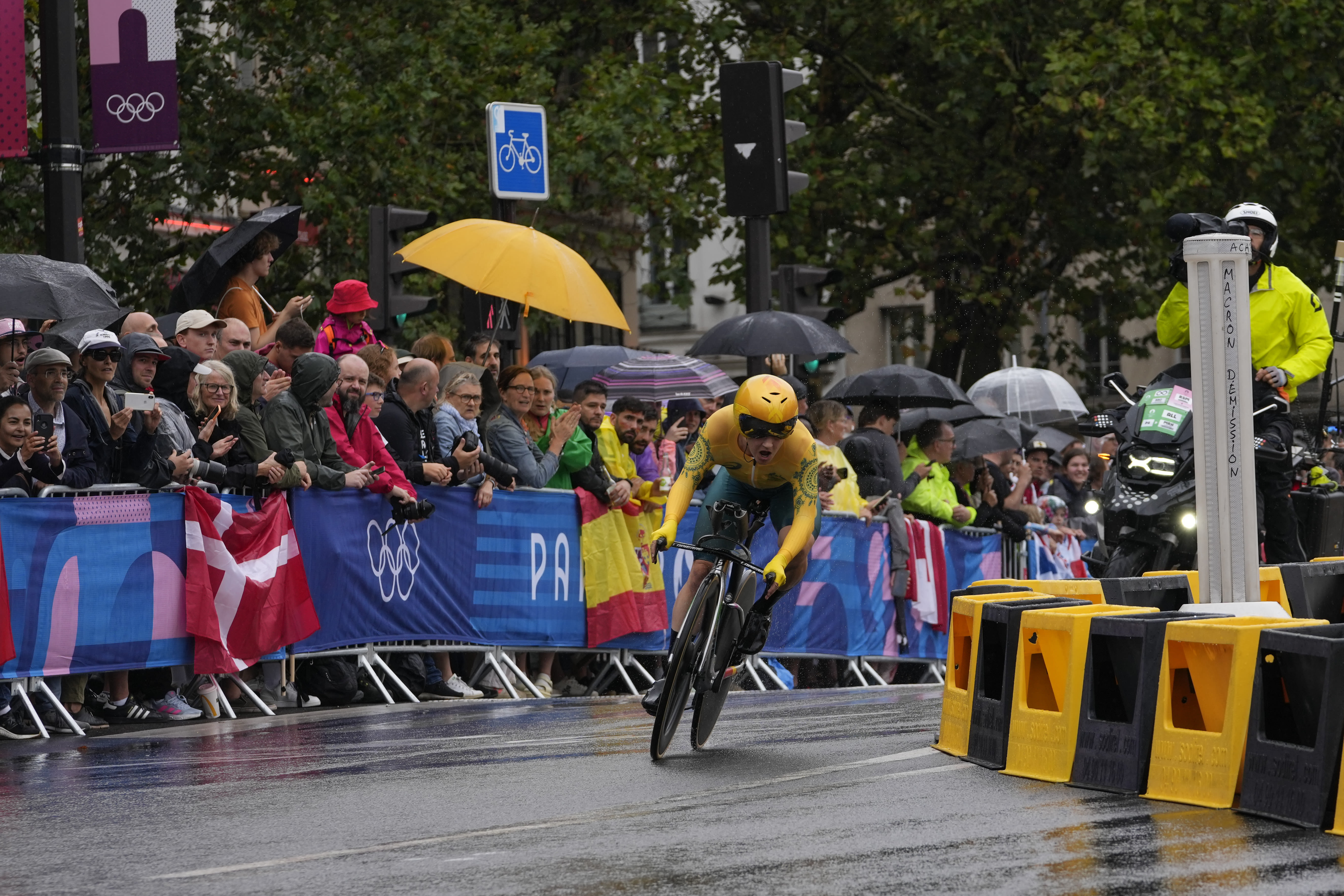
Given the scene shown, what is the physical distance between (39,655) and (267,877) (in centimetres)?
590

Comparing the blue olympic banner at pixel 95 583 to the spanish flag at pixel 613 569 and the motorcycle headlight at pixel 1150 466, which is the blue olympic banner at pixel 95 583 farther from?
the motorcycle headlight at pixel 1150 466

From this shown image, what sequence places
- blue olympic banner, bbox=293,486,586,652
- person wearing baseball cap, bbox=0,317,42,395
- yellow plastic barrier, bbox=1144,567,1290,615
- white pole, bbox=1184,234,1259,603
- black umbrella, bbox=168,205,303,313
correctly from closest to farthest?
white pole, bbox=1184,234,1259,603 < yellow plastic barrier, bbox=1144,567,1290,615 < person wearing baseball cap, bbox=0,317,42,395 < blue olympic banner, bbox=293,486,586,652 < black umbrella, bbox=168,205,303,313

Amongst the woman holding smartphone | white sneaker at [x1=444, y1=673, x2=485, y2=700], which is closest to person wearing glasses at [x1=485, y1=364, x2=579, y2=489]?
white sneaker at [x1=444, y1=673, x2=485, y2=700]

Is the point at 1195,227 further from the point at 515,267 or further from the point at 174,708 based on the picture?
the point at 174,708

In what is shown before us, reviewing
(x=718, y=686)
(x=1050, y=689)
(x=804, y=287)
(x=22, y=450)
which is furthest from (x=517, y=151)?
(x=1050, y=689)

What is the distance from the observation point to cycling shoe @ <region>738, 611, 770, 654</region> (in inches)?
413

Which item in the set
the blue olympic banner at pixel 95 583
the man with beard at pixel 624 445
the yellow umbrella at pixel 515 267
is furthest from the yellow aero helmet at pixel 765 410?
the man with beard at pixel 624 445

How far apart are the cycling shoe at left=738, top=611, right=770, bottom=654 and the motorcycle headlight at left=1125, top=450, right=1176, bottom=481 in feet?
9.32

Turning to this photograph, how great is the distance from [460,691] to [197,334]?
299 cm

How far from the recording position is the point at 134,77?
1417cm

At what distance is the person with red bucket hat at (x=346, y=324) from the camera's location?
15.1 meters

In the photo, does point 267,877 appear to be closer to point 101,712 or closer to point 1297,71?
point 101,712

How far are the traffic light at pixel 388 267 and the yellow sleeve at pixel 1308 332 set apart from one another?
7.17 meters

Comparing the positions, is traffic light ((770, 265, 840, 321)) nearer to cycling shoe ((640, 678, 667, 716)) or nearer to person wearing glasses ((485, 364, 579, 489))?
person wearing glasses ((485, 364, 579, 489))
